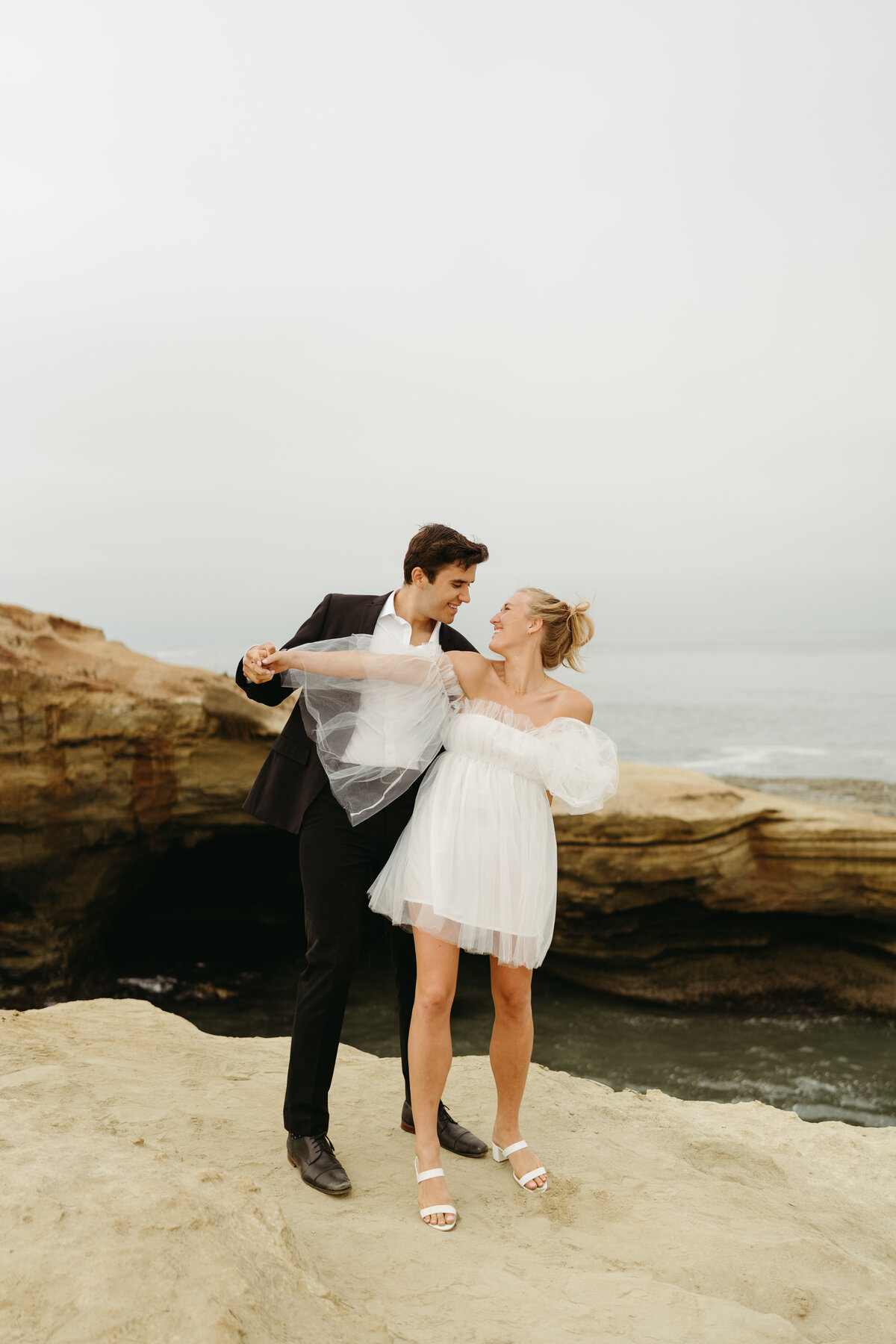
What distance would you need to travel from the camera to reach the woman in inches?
116

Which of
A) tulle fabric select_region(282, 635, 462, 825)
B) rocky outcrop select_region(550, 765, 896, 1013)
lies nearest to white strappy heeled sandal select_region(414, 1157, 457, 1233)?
tulle fabric select_region(282, 635, 462, 825)

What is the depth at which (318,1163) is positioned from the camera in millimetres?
2932

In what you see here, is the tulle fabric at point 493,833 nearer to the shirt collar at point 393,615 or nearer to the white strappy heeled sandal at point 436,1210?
the shirt collar at point 393,615

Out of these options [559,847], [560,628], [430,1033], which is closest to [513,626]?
[560,628]

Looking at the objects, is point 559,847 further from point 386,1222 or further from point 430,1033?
point 386,1222

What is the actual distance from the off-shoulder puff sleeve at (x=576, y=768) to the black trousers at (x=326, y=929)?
57 cm

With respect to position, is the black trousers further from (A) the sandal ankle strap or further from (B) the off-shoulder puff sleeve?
(B) the off-shoulder puff sleeve

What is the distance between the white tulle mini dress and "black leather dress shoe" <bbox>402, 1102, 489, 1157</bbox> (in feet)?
2.67

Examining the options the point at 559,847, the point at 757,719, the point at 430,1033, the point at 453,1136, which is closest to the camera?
the point at 430,1033

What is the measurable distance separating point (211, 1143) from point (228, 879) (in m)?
6.20

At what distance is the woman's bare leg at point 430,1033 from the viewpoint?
9.57ft

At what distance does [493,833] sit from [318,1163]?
123 centimetres

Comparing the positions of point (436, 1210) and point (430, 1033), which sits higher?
point (430, 1033)

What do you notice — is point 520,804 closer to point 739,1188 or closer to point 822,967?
point 739,1188
